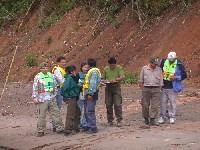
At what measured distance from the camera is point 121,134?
12.0 metres

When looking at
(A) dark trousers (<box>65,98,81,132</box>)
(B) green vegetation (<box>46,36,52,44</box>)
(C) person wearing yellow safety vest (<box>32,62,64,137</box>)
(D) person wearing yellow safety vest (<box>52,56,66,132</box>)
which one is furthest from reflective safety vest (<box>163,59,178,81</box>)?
(B) green vegetation (<box>46,36,52,44</box>)

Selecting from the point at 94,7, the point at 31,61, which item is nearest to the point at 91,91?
the point at 31,61

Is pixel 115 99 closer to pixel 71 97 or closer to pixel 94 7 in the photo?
pixel 71 97

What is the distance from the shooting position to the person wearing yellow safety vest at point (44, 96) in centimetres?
1260

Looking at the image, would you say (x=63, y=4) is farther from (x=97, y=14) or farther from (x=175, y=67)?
(x=175, y=67)

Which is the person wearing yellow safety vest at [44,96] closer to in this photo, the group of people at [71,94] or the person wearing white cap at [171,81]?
the group of people at [71,94]

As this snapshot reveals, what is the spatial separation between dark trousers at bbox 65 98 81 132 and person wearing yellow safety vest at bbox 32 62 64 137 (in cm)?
39

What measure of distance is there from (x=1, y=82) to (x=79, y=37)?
574cm

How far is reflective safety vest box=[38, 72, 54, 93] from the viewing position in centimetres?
1260

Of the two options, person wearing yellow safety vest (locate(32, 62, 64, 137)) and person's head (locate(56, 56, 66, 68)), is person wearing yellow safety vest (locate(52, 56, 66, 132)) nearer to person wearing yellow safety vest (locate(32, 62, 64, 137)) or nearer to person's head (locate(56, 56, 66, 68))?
person's head (locate(56, 56, 66, 68))

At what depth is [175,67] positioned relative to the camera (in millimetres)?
13297

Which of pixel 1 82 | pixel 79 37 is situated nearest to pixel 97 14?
pixel 79 37

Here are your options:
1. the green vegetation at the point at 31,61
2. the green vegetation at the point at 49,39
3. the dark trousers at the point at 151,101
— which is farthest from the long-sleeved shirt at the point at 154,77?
the green vegetation at the point at 49,39

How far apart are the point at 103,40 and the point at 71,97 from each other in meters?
17.6
